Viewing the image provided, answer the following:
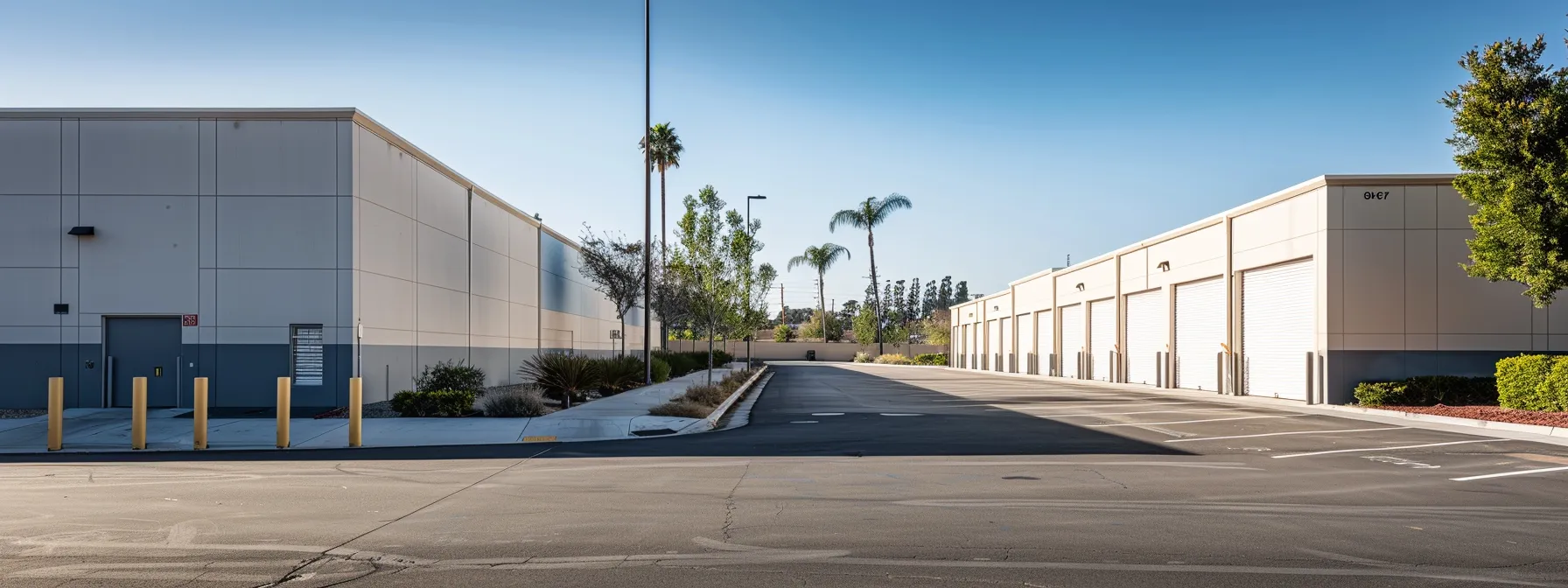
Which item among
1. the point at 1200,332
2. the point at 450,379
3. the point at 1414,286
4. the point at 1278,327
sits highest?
the point at 1414,286

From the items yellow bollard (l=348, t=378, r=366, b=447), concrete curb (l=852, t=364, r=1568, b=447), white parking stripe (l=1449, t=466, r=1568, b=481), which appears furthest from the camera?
concrete curb (l=852, t=364, r=1568, b=447)

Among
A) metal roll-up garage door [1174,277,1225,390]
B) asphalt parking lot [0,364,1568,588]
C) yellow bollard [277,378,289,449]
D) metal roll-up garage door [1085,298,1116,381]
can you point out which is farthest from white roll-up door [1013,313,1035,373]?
yellow bollard [277,378,289,449]

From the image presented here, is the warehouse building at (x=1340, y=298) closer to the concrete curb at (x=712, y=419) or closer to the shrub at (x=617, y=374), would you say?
the concrete curb at (x=712, y=419)

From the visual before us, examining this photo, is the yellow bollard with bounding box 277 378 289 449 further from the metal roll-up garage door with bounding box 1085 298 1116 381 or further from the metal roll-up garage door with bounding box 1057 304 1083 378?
the metal roll-up garage door with bounding box 1057 304 1083 378

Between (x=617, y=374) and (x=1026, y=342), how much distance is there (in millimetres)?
34984

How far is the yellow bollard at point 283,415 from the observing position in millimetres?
16453

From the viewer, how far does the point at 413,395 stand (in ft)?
69.4

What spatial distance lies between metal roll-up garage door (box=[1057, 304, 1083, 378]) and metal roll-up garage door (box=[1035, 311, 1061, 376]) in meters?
0.63

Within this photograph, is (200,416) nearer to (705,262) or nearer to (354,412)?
(354,412)

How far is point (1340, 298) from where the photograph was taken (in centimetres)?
2667

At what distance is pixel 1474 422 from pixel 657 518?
17.3m

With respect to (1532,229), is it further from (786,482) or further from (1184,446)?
(786,482)

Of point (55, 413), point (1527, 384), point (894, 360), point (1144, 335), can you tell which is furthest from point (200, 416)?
point (894, 360)

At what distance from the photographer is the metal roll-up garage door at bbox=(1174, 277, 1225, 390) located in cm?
3400
